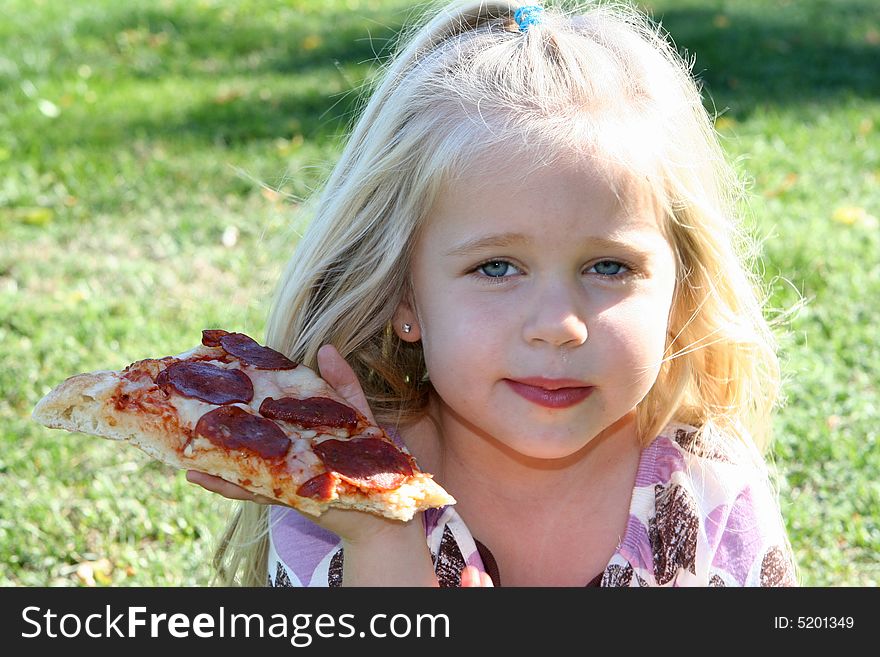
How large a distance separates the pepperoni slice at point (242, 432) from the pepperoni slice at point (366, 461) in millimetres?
89

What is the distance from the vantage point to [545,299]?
2.40 m

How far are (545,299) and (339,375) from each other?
56 centimetres

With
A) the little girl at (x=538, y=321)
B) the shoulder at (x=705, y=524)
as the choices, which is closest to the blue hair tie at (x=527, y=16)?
the little girl at (x=538, y=321)

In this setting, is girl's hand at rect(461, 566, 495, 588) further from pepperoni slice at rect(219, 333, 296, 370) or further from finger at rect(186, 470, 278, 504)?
pepperoni slice at rect(219, 333, 296, 370)

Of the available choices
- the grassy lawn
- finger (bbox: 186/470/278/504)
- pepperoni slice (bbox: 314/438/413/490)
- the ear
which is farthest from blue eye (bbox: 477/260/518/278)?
the grassy lawn

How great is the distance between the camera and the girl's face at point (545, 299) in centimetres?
241

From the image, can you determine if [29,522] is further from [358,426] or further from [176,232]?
[176,232]

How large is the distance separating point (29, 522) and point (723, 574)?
6.79ft

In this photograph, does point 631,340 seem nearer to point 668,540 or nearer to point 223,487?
point 668,540

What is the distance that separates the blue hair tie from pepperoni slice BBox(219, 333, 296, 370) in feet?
3.24

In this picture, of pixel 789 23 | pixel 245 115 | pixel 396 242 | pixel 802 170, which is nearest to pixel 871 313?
pixel 802 170

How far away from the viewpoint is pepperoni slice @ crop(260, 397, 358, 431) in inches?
94.5

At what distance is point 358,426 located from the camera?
247 centimetres

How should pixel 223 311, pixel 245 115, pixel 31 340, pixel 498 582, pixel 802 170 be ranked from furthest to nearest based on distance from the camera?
pixel 245 115
pixel 802 170
pixel 223 311
pixel 31 340
pixel 498 582
